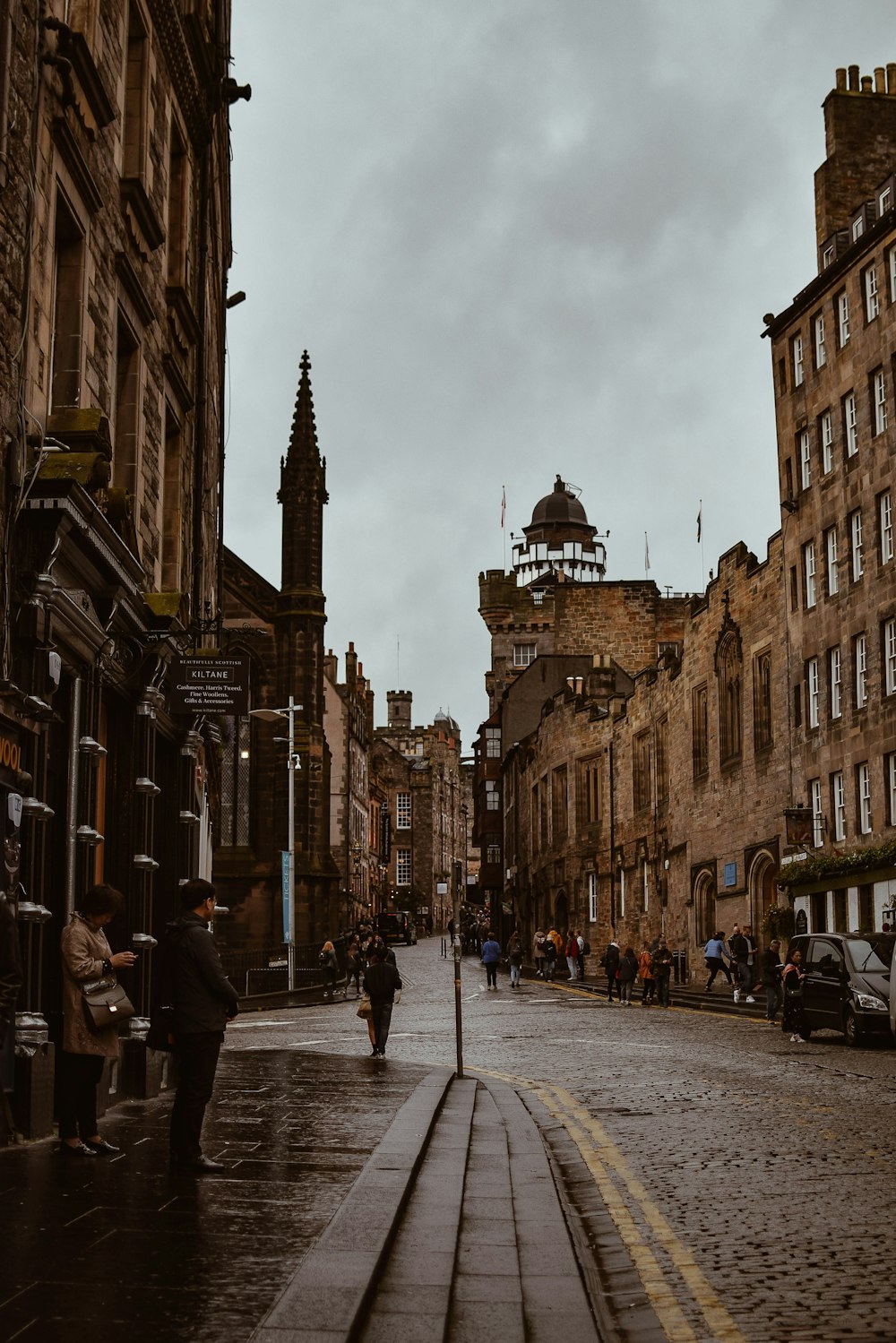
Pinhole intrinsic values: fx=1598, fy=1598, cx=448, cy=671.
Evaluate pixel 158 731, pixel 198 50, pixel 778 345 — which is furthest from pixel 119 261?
pixel 778 345

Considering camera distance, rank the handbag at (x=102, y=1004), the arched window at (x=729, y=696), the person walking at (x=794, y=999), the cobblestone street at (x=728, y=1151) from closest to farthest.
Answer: the cobblestone street at (x=728, y=1151) → the handbag at (x=102, y=1004) → the person walking at (x=794, y=999) → the arched window at (x=729, y=696)

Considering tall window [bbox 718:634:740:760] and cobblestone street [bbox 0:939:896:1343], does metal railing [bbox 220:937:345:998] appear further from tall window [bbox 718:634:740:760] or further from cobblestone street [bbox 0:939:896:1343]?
cobblestone street [bbox 0:939:896:1343]

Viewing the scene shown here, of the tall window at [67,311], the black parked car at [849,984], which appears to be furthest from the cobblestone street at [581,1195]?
the tall window at [67,311]

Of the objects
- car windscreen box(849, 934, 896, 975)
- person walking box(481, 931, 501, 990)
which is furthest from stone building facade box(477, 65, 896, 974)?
car windscreen box(849, 934, 896, 975)

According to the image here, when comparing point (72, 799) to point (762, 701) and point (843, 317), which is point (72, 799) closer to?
point (843, 317)

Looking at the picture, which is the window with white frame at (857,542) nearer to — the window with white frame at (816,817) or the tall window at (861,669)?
the tall window at (861,669)

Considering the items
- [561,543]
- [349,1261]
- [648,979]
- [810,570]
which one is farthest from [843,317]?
[561,543]

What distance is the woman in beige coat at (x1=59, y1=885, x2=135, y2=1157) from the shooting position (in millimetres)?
9000

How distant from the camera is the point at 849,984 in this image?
2238cm

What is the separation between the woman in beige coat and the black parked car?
14.8 m

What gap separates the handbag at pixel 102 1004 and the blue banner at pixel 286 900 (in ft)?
113

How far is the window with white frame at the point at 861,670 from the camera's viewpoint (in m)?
34.4

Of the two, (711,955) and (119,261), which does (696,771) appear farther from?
(119,261)

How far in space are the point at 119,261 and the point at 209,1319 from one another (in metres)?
10.6
